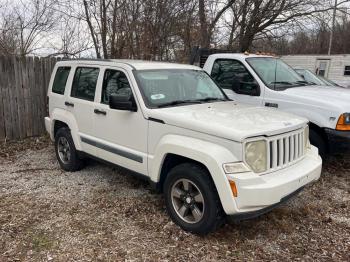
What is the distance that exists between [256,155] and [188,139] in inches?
28.4

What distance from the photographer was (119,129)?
441 centimetres

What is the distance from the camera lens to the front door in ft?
13.5

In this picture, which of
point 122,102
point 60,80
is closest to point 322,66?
point 60,80

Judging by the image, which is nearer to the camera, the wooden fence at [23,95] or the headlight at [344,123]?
the headlight at [344,123]

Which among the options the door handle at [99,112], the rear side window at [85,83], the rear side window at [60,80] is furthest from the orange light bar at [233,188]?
the rear side window at [60,80]

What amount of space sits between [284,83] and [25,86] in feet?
17.8

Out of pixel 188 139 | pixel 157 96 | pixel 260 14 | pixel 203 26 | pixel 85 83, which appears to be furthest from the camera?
pixel 260 14

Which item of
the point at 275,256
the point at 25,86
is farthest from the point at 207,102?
the point at 25,86

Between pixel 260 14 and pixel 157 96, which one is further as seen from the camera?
pixel 260 14

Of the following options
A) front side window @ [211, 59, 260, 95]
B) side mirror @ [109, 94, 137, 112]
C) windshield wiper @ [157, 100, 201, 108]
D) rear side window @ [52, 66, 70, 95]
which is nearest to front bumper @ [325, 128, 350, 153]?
front side window @ [211, 59, 260, 95]

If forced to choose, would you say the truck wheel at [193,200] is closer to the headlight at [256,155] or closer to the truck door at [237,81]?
the headlight at [256,155]

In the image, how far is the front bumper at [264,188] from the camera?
3.11 metres

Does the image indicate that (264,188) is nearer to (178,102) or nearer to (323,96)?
(178,102)

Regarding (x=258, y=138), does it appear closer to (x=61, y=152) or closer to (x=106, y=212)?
(x=106, y=212)
